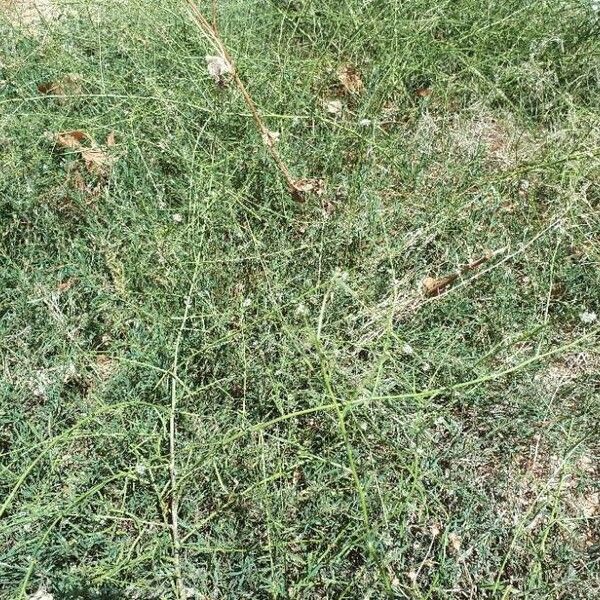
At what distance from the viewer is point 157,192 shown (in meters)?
2.33

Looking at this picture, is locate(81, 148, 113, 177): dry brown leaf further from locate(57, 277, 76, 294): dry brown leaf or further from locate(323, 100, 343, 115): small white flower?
locate(323, 100, 343, 115): small white flower

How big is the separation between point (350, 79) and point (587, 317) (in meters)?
1.31

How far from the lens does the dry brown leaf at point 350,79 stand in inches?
107

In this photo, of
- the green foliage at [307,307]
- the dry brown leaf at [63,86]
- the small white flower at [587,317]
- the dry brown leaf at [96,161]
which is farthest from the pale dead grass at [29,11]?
the small white flower at [587,317]

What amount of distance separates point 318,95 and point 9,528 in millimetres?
1797

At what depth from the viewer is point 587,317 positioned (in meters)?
1.97

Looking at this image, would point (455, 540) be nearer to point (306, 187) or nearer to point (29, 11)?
point (306, 187)

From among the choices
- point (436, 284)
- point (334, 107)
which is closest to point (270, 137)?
point (334, 107)

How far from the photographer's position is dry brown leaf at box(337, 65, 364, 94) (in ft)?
8.90

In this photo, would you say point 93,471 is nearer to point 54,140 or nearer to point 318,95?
point 54,140

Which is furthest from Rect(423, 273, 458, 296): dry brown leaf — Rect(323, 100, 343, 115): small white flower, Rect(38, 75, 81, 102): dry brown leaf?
Rect(38, 75, 81, 102): dry brown leaf

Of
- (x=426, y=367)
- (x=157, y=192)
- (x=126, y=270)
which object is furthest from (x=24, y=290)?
(x=426, y=367)

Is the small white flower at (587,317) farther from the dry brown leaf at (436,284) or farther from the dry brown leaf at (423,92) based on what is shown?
the dry brown leaf at (423,92)

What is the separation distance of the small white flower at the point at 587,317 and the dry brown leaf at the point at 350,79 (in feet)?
3.93
